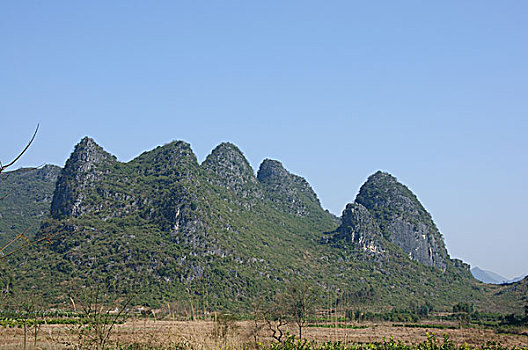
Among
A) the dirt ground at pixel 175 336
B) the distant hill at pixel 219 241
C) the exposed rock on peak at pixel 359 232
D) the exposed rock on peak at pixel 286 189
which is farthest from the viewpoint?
the exposed rock on peak at pixel 286 189

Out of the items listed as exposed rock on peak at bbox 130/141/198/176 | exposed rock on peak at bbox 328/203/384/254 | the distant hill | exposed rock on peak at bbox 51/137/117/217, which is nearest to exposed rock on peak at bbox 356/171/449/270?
the distant hill

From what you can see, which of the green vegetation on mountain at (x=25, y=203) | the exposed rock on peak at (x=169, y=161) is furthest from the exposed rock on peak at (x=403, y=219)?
the green vegetation on mountain at (x=25, y=203)

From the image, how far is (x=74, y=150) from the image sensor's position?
294ft

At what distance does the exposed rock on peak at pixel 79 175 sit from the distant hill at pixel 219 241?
22 centimetres

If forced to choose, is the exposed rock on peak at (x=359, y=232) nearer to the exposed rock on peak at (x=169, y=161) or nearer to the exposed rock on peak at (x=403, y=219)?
the exposed rock on peak at (x=403, y=219)

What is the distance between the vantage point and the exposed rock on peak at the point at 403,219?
11306cm

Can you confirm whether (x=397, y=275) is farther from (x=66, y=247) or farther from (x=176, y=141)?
(x=66, y=247)

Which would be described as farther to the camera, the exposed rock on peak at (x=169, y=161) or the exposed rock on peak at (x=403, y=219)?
the exposed rock on peak at (x=403, y=219)

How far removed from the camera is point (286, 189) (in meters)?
136

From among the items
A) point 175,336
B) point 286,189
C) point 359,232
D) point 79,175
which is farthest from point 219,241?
point 175,336

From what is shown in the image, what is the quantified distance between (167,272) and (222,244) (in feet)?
46.4

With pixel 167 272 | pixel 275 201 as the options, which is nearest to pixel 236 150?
pixel 275 201

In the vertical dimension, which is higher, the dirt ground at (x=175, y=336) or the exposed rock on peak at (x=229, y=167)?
the exposed rock on peak at (x=229, y=167)

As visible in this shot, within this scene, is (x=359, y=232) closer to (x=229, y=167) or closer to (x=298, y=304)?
(x=229, y=167)
